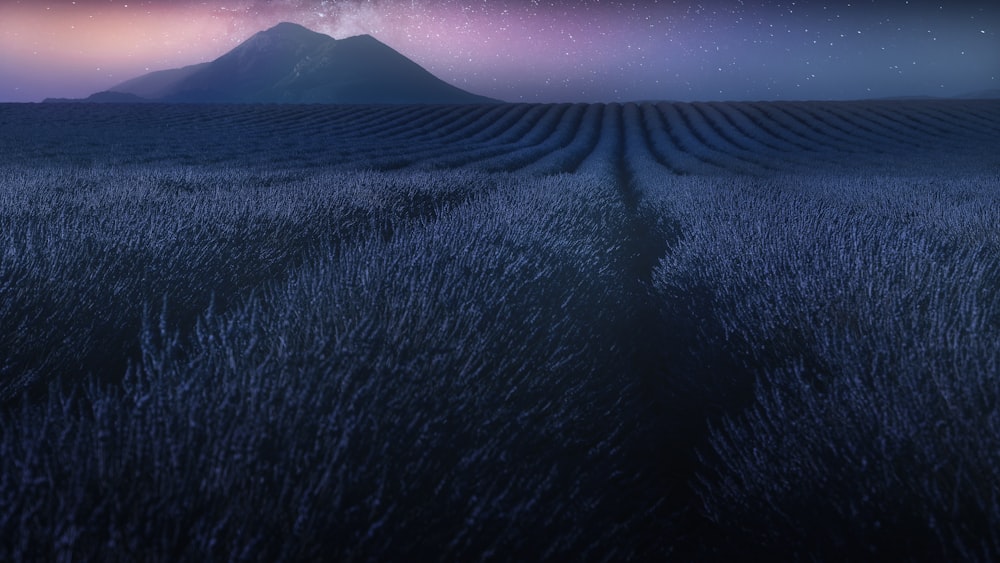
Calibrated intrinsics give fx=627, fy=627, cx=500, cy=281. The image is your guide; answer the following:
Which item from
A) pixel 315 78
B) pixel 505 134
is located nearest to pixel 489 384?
pixel 505 134

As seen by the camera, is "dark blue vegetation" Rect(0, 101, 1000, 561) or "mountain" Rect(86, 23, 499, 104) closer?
"dark blue vegetation" Rect(0, 101, 1000, 561)

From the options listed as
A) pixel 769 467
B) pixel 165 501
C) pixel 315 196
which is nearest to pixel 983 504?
pixel 769 467

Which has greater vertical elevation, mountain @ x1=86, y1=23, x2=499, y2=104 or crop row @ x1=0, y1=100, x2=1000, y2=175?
mountain @ x1=86, y1=23, x2=499, y2=104

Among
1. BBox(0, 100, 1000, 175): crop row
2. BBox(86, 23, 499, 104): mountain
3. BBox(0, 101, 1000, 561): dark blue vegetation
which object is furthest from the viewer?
BBox(86, 23, 499, 104): mountain

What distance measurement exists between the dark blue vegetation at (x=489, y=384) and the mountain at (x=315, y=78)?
14227cm

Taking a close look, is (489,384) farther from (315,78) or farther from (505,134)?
(315,78)

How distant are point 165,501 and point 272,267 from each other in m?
2.59

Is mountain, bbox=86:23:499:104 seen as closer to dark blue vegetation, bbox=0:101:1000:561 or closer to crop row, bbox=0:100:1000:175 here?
crop row, bbox=0:100:1000:175

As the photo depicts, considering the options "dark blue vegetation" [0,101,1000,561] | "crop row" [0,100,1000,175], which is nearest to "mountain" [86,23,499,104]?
"crop row" [0,100,1000,175]

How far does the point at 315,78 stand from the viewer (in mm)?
162125

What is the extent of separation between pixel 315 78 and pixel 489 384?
176m

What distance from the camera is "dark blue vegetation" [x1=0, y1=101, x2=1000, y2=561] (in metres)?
1.02

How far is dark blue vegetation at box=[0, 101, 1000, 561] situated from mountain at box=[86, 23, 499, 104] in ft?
467

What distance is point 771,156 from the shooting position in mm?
12867
